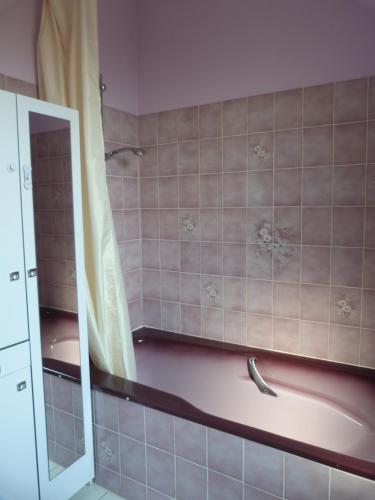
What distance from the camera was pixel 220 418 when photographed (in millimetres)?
1428

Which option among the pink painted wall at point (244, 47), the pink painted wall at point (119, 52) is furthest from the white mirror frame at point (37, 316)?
the pink painted wall at point (244, 47)

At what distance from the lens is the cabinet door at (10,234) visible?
4.22ft

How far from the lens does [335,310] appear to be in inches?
76.6

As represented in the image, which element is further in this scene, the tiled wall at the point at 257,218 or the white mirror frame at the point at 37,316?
the tiled wall at the point at 257,218

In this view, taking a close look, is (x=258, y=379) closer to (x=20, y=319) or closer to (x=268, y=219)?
(x=268, y=219)

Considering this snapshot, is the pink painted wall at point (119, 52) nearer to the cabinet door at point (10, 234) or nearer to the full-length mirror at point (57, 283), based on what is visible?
the full-length mirror at point (57, 283)

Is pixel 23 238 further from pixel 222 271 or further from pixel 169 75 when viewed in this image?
pixel 169 75

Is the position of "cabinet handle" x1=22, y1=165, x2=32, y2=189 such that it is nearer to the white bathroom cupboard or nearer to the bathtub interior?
the white bathroom cupboard

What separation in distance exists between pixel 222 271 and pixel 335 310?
2.25 ft

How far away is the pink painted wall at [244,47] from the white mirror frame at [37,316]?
994 millimetres

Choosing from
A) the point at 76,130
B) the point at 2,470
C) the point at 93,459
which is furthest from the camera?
the point at 93,459

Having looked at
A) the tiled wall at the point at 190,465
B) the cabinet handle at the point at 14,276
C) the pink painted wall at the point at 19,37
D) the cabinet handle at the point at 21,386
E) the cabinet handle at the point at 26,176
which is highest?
the pink painted wall at the point at 19,37

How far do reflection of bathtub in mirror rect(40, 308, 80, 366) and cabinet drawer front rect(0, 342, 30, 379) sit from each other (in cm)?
9

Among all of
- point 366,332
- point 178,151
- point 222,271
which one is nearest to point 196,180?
point 178,151
